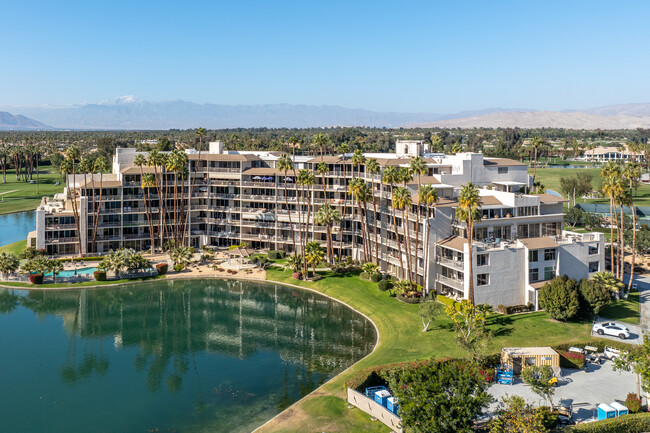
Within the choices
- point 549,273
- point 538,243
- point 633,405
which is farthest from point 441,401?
point 549,273

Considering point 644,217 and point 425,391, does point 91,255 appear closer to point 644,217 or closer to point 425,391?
point 425,391

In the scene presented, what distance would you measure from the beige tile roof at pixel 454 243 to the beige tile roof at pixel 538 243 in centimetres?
751

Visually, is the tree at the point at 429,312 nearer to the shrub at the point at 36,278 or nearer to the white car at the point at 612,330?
the white car at the point at 612,330

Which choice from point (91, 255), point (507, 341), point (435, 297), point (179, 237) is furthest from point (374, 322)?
point (91, 255)

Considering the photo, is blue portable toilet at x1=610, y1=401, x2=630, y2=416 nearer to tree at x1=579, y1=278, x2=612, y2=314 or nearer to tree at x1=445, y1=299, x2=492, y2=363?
tree at x1=445, y1=299, x2=492, y2=363

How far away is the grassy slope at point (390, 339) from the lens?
1608 inches

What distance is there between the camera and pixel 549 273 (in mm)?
67875

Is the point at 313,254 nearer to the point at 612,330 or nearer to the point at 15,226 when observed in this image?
the point at 612,330

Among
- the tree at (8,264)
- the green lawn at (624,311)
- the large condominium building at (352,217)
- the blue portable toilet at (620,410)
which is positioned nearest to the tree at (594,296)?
the green lawn at (624,311)

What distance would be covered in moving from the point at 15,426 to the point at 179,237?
5839 cm

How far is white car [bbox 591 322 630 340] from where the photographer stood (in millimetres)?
55953

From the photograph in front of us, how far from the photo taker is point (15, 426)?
41688 millimetres

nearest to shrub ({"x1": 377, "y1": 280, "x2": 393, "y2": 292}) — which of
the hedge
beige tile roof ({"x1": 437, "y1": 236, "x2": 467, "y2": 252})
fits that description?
beige tile roof ({"x1": 437, "y1": 236, "x2": 467, "y2": 252})

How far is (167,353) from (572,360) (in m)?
40.9
